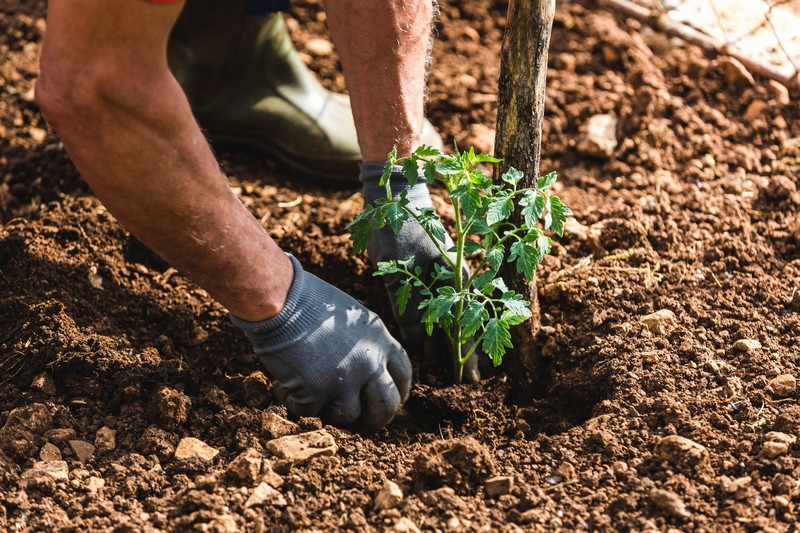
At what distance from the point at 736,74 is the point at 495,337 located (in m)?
2.02

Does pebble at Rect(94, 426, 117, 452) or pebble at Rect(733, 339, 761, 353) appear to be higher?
pebble at Rect(733, 339, 761, 353)

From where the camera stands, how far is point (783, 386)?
6.78 ft

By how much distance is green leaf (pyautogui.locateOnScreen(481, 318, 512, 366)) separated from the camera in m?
1.86

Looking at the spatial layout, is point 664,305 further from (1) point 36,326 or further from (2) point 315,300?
(1) point 36,326

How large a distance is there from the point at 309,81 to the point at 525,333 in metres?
1.44

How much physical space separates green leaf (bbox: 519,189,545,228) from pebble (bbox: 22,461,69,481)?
1.18 metres

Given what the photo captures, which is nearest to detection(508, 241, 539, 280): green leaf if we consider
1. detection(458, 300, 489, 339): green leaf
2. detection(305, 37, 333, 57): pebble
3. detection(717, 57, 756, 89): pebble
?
detection(458, 300, 489, 339): green leaf

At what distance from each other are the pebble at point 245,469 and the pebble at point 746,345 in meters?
1.26

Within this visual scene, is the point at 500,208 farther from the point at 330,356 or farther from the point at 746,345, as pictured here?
the point at 746,345

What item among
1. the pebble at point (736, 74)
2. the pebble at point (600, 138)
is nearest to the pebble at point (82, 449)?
the pebble at point (600, 138)

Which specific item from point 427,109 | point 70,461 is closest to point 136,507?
point 70,461

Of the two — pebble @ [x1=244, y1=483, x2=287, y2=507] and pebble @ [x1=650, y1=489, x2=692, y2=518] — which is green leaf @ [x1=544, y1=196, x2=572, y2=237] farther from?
pebble @ [x1=244, y1=483, x2=287, y2=507]

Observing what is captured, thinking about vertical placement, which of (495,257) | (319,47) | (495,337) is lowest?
(495,337)

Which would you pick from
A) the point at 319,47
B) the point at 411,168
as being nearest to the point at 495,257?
the point at 411,168
